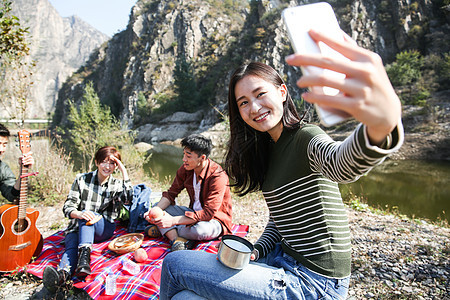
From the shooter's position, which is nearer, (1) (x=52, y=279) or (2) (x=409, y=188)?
(1) (x=52, y=279)

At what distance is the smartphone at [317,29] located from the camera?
2.06ft

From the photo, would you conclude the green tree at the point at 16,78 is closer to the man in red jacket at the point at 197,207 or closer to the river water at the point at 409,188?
the man in red jacket at the point at 197,207

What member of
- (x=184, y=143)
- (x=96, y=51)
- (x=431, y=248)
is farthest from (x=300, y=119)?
(x=96, y=51)

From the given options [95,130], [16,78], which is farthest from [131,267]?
[95,130]

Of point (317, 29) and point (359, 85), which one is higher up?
point (317, 29)

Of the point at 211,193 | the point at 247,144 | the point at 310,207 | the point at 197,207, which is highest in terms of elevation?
the point at 247,144

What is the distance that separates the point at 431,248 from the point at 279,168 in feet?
11.2

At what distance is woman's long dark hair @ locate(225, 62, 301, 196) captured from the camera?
4.76ft

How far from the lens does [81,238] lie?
9.21ft

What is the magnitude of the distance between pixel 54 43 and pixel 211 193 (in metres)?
193

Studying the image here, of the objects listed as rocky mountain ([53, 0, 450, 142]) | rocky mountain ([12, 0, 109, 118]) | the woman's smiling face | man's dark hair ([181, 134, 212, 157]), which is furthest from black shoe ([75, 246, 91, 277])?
rocky mountain ([12, 0, 109, 118])

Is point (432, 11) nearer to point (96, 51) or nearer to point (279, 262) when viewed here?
point (279, 262)

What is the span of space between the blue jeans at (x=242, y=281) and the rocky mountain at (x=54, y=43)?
147368 millimetres

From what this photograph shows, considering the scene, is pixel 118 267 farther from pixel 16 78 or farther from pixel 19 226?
pixel 16 78
